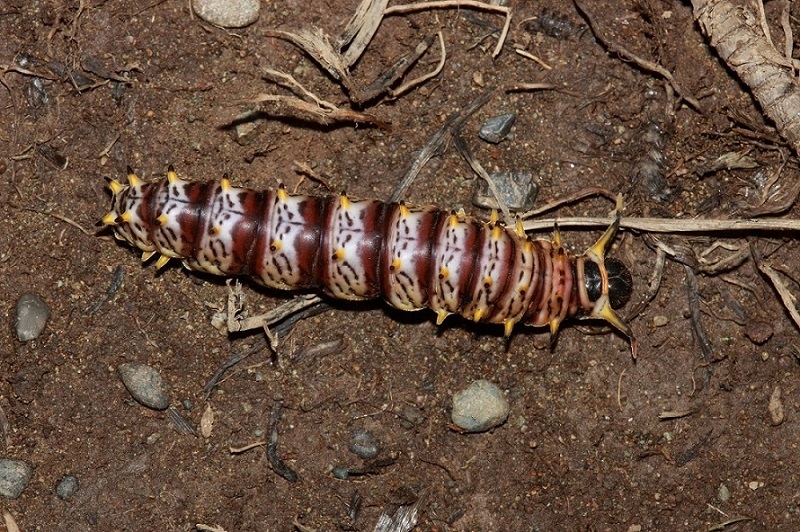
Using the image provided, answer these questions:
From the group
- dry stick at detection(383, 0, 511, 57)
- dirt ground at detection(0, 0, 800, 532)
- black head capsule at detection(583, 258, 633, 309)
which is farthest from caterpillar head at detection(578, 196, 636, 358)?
dry stick at detection(383, 0, 511, 57)

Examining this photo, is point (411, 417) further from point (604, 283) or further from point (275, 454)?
point (604, 283)

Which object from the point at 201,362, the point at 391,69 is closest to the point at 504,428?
the point at 201,362

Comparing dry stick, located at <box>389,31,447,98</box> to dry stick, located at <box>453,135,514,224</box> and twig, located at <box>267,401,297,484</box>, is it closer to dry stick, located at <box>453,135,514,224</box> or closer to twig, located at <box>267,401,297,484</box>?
dry stick, located at <box>453,135,514,224</box>

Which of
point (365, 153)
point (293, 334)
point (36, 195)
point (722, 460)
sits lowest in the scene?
point (722, 460)

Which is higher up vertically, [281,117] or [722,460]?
[281,117]

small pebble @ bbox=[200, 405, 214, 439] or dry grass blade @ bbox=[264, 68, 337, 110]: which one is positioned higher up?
dry grass blade @ bbox=[264, 68, 337, 110]

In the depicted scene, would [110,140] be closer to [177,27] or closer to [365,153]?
[177,27]

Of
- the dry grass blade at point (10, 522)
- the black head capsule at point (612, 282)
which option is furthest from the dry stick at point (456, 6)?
the dry grass blade at point (10, 522)
